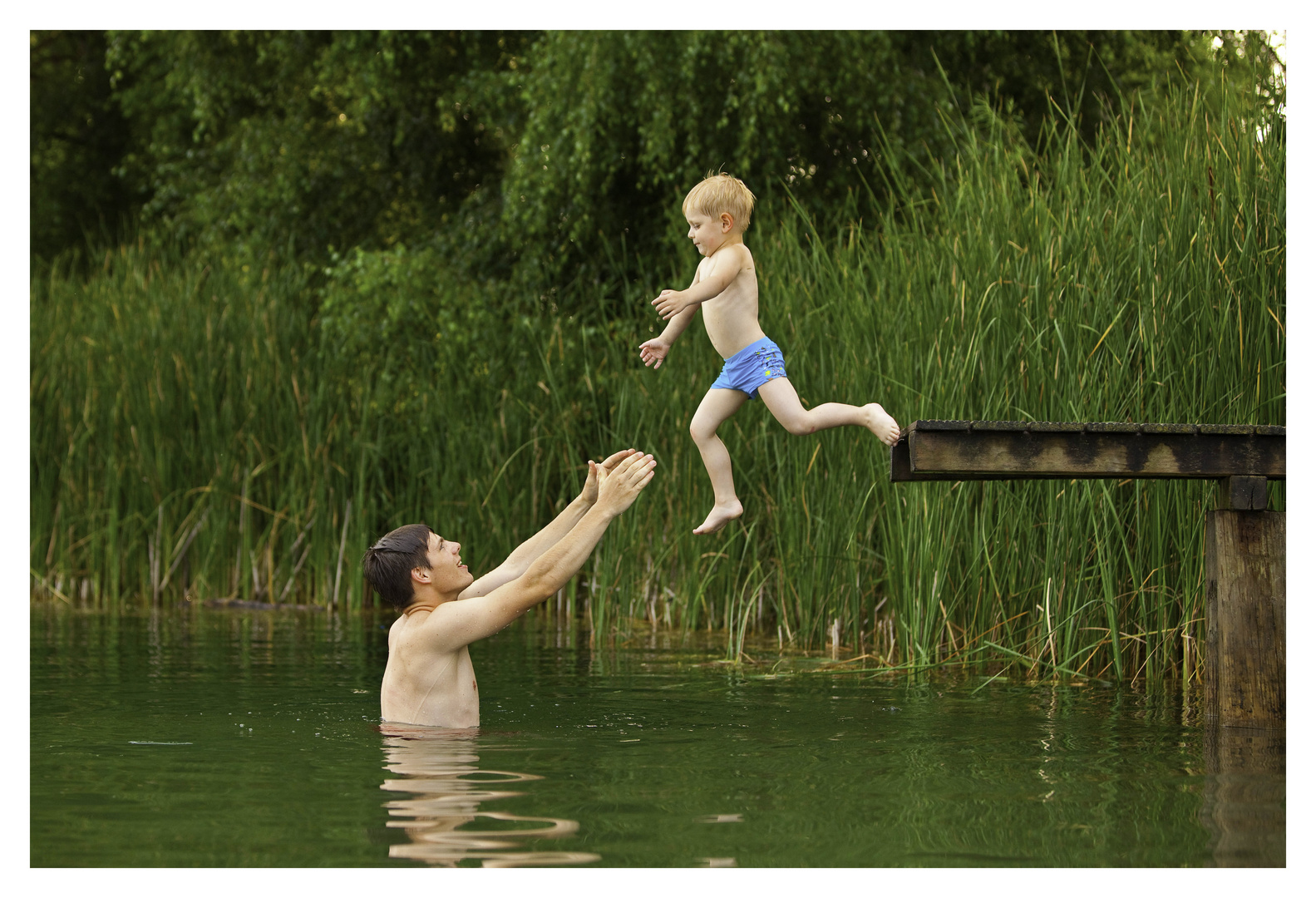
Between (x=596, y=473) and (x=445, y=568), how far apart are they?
1.01m

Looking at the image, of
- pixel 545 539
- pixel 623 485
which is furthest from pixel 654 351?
pixel 545 539

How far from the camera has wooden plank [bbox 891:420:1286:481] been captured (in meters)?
5.71

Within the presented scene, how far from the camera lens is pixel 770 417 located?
956cm

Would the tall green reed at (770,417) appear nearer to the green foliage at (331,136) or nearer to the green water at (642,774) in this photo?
the green water at (642,774)

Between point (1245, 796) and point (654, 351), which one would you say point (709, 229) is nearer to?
point (654, 351)

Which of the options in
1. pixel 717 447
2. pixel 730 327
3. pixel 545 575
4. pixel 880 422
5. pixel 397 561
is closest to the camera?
pixel 730 327

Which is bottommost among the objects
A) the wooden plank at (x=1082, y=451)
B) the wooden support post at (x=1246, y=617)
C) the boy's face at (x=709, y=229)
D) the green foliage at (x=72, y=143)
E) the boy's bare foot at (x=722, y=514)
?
the wooden support post at (x=1246, y=617)

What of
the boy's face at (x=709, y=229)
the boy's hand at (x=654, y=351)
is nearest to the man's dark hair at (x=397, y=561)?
the boy's hand at (x=654, y=351)

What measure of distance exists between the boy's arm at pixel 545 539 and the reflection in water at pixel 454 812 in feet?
2.12

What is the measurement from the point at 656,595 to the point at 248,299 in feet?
16.2

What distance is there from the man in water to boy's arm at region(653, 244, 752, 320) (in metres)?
0.99

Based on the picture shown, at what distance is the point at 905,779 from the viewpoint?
5.51 metres

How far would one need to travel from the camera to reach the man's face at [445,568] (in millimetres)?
6336
